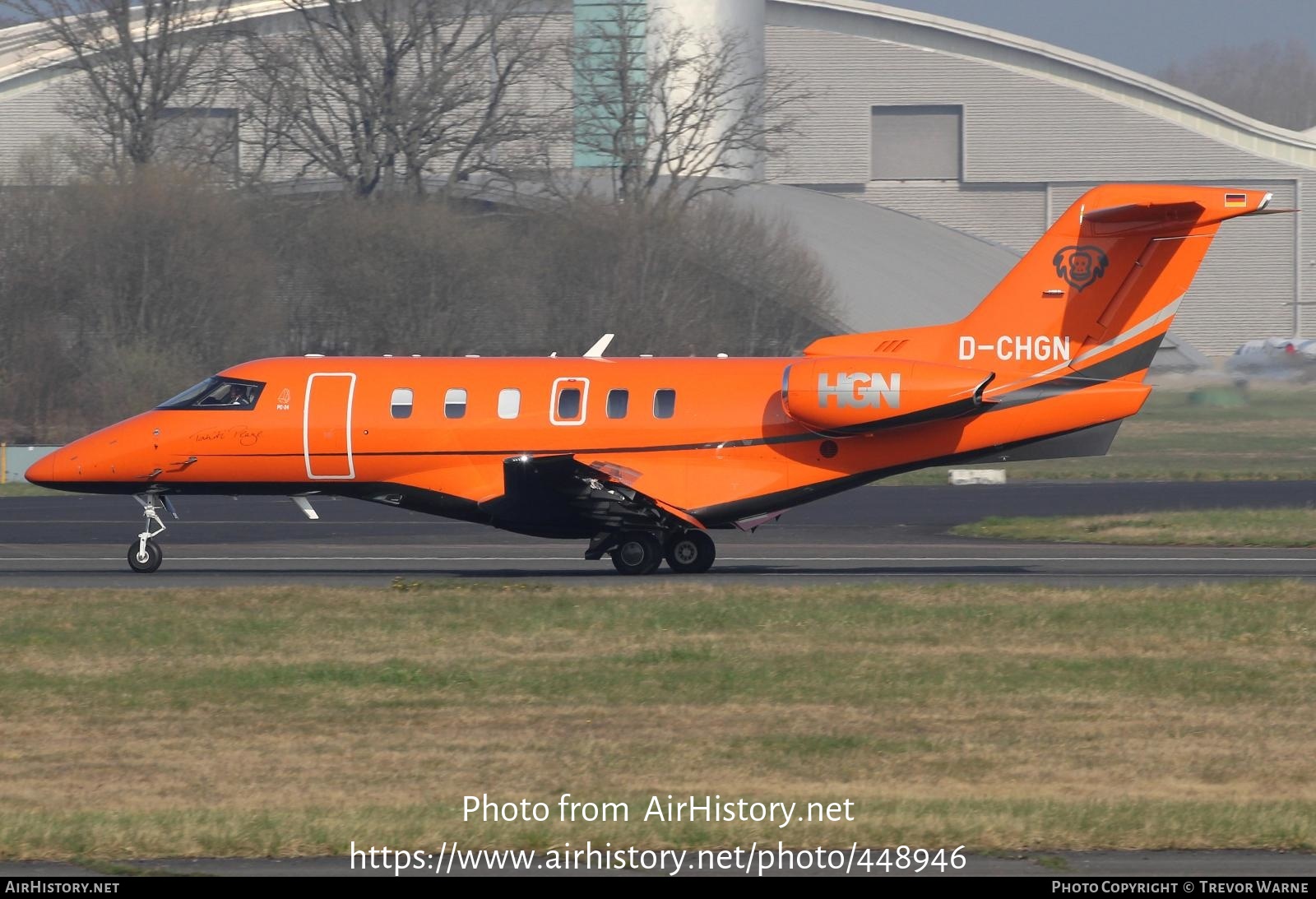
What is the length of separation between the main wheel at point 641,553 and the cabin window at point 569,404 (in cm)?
164

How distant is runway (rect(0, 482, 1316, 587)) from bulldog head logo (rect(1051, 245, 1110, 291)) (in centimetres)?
364

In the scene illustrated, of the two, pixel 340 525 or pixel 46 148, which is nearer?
pixel 340 525

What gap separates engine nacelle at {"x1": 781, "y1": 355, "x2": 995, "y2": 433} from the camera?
65.0 ft

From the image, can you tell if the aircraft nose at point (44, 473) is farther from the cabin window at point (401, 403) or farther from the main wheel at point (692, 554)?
the main wheel at point (692, 554)

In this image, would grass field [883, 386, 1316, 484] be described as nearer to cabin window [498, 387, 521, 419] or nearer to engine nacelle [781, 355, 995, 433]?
engine nacelle [781, 355, 995, 433]

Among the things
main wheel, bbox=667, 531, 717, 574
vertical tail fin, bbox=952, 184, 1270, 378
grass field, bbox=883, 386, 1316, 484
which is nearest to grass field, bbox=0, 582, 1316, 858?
main wheel, bbox=667, 531, 717, 574

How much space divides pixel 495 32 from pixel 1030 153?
29.3 m

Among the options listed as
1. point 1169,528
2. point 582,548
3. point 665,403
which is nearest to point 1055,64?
point 1169,528

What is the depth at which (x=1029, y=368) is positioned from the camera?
2034 cm

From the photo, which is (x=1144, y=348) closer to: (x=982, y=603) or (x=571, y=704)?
(x=982, y=603)

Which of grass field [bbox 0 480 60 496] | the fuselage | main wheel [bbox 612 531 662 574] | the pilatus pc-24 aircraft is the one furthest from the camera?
grass field [bbox 0 480 60 496]

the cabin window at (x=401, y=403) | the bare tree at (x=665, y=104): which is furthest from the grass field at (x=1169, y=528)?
the bare tree at (x=665, y=104)

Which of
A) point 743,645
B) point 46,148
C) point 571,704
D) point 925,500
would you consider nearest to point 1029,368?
point 743,645

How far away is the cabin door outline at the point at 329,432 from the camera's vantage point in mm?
21000
